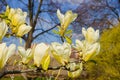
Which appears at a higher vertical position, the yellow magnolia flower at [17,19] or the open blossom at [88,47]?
the yellow magnolia flower at [17,19]

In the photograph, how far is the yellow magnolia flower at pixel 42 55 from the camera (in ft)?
4.45

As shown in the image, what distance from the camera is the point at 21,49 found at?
57.1 inches

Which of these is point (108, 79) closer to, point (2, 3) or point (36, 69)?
point (36, 69)

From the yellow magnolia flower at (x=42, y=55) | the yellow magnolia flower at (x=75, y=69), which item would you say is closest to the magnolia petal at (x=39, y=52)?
the yellow magnolia flower at (x=42, y=55)

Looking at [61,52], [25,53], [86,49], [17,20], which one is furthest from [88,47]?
[17,20]

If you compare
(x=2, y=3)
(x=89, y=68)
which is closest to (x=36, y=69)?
(x=89, y=68)

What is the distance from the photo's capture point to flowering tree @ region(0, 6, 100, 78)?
1.36 meters

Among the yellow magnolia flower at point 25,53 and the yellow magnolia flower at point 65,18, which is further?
the yellow magnolia flower at point 65,18

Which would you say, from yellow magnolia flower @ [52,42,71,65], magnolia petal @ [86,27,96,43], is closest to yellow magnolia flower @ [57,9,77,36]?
magnolia petal @ [86,27,96,43]

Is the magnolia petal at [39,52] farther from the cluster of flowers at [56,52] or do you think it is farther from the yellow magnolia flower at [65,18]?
the yellow magnolia flower at [65,18]

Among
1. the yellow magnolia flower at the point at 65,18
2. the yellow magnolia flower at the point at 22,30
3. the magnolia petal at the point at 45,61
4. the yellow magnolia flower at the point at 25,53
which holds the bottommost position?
the magnolia petal at the point at 45,61

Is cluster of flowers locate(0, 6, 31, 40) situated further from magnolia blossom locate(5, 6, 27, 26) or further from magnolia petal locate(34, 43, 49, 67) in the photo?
magnolia petal locate(34, 43, 49, 67)

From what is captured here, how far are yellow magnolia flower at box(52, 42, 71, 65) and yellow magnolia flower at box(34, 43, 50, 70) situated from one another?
33 mm

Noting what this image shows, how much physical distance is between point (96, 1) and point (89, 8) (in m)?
0.78
